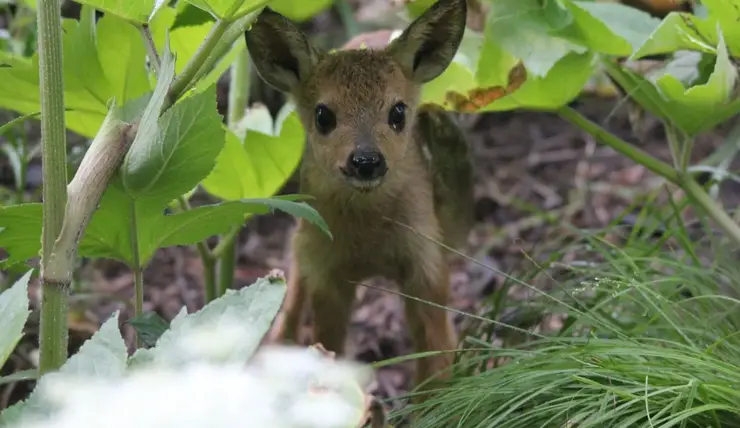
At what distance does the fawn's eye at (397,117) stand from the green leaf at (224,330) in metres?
0.79

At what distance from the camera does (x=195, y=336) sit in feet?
2.52

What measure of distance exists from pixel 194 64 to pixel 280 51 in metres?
0.60

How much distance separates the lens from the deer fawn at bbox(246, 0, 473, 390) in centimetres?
151

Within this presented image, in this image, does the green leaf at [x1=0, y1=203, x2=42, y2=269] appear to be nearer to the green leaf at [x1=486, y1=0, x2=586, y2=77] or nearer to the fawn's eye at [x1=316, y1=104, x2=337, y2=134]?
the fawn's eye at [x1=316, y1=104, x2=337, y2=134]

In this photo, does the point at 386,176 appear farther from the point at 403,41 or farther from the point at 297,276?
the point at 297,276

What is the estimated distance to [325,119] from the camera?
155 centimetres

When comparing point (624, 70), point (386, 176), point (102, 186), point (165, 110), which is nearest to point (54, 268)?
point (102, 186)

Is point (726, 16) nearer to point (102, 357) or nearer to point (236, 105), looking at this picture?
point (236, 105)

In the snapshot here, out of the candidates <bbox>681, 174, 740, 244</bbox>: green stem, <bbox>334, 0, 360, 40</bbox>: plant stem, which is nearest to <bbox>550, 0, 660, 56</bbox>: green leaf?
<bbox>681, 174, 740, 244</bbox>: green stem

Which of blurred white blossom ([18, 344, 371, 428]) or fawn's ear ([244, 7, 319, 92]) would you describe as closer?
blurred white blossom ([18, 344, 371, 428])

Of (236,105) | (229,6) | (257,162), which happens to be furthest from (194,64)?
A: (236,105)

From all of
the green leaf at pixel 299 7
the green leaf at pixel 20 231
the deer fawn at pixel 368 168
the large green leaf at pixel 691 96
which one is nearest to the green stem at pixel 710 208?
the large green leaf at pixel 691 96

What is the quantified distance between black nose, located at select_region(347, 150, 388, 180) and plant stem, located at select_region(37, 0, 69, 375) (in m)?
0.62

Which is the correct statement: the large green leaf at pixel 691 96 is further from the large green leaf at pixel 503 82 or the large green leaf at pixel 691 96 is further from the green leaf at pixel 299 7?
the green leaf at pixel 299 7
